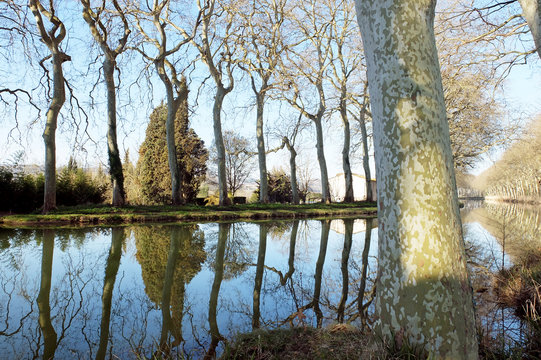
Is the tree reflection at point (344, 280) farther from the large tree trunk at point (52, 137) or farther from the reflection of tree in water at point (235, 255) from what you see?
the large tree trunk at point (52, 137)

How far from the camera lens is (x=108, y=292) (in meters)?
3.74

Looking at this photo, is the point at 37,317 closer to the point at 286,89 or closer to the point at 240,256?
the point at 240,256

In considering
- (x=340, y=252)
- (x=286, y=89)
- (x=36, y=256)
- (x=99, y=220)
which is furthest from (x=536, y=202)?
(x=36, y=256)

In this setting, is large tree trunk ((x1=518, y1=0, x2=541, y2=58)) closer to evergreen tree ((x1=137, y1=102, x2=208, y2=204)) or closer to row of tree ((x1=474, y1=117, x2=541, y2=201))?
row of tree ((x1=474, y1=117, x2=541, y2=201))

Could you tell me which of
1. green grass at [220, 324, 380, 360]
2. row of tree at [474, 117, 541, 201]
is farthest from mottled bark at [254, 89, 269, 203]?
green grass at [220, 324, 380, 360]

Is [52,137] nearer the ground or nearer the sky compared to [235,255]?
nearer the sky

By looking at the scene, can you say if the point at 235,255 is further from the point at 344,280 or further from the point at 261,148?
the point at 261,148

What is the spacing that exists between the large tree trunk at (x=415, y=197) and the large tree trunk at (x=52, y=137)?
12.7 m

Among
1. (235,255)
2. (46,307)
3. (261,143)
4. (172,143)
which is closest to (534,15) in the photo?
(235,255)

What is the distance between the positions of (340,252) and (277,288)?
2.84 metres

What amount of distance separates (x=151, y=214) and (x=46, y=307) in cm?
926

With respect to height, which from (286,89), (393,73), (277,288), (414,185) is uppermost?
(286,89)

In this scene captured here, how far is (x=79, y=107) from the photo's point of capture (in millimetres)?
14422

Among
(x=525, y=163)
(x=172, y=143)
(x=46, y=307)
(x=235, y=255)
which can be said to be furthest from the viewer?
(x=525, y=163)
